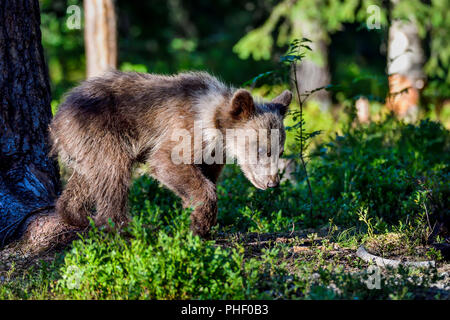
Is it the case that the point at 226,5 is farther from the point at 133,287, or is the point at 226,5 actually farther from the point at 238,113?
the point at 133,287

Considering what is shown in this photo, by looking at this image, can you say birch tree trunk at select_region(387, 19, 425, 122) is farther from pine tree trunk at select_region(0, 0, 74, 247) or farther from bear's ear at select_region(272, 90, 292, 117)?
pine tree trunk at select_region(0, 0, 74, 247)

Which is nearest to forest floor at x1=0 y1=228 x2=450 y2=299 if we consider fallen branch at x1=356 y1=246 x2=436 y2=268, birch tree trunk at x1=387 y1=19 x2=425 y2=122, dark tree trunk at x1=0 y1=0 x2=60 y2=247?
fallen branch at x1=356 y1=246 x2=436 y2=268

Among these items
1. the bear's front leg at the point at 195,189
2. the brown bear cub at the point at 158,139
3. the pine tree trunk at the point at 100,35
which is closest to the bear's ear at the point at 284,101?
the brown bear cub at the point at 158,139

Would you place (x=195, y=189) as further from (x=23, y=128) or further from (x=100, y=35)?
(x=100, y=35)

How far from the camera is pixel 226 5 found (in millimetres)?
23656

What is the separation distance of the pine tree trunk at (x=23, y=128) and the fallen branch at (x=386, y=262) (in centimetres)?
314

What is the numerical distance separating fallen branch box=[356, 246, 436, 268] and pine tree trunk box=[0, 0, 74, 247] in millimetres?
3141

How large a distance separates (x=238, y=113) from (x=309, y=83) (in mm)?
10557

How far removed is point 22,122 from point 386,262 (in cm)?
416

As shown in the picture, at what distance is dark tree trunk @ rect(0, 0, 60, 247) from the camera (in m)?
5.63

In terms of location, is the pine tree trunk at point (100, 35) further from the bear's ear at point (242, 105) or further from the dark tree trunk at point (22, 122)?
the bear's ear at point (242, 105)

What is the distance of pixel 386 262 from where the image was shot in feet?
15.4

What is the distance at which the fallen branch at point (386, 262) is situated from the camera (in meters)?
4.57
